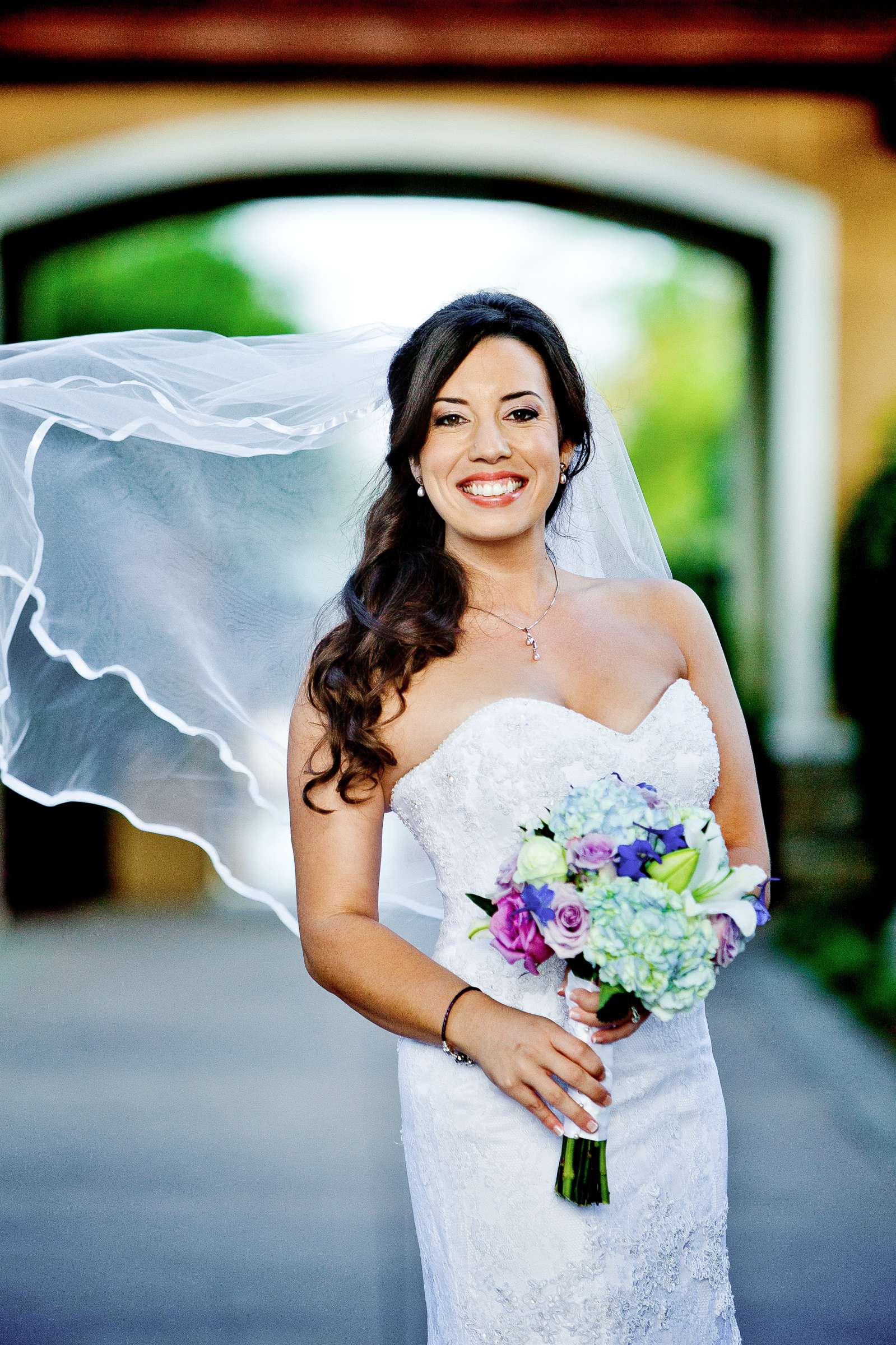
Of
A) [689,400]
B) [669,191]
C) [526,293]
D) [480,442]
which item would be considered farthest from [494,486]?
[689,400]

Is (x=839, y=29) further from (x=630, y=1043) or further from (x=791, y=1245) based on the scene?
(x=630, y=1043)

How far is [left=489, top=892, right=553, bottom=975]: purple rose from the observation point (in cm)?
203

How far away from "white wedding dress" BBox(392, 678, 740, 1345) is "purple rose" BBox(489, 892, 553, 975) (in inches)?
14.9

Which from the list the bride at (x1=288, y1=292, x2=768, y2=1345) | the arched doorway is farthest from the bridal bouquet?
the arched doorway

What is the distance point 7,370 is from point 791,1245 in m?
3.36

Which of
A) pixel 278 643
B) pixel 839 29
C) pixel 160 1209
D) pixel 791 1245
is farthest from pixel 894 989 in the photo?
pixel 839 29

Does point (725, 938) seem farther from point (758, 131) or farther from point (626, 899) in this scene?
point (758, 131)

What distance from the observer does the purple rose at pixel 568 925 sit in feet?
6.42

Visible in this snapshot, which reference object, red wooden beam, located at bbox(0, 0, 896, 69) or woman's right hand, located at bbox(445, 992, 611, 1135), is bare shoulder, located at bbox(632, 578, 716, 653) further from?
red wooden beam, located at bbox(0, 0, 896, 69)

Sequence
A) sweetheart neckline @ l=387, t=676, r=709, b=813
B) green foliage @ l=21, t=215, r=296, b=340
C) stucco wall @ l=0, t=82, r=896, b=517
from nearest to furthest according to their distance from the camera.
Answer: sweetheart neckline @ l=387, t=676, r=709, b=813
stucco wall @ l=0, t=82, r=896, b=517
green foliage @ l=21, t=215, r=296, b=340

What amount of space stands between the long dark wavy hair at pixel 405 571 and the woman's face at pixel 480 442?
0.09ft

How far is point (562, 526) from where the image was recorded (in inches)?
122

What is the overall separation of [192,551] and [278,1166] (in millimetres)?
2719

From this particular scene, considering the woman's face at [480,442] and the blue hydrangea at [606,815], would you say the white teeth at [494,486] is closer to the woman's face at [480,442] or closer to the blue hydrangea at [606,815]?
the woman's face at [480,442]
